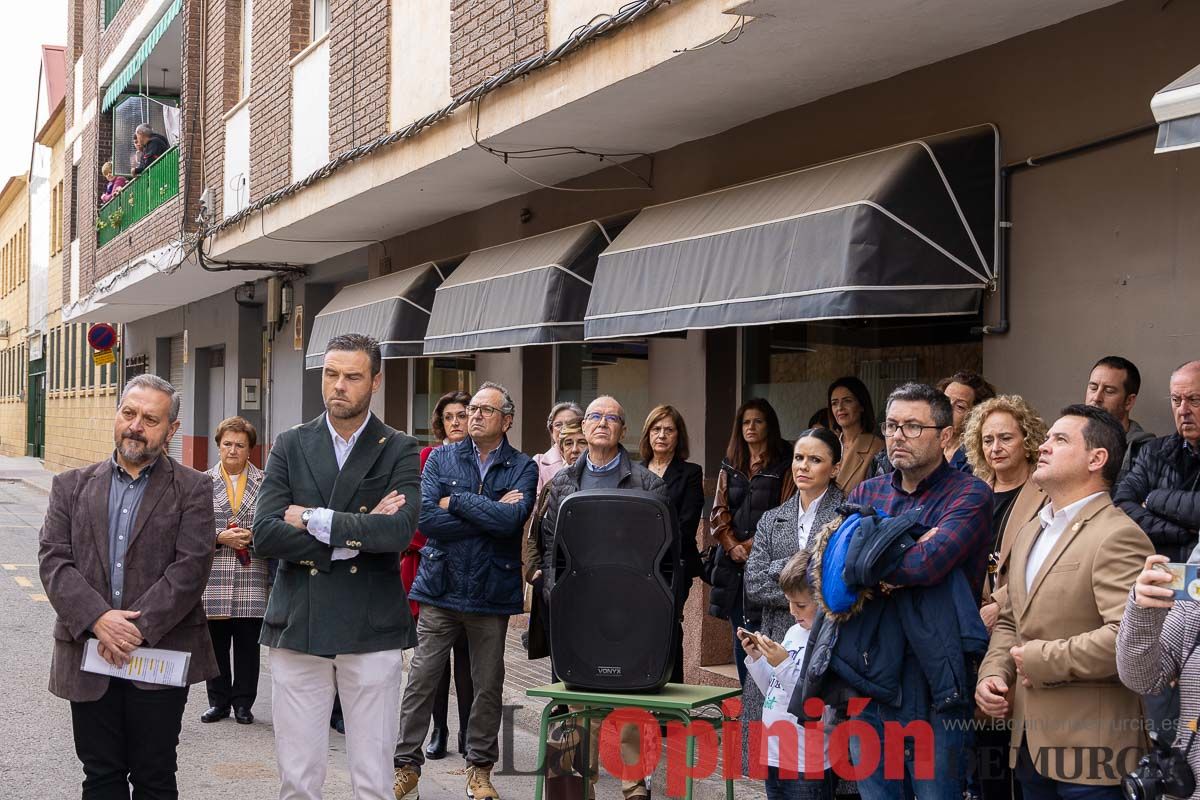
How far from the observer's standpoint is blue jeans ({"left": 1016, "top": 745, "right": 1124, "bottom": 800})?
14.1 ft

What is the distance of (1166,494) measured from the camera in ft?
16.8

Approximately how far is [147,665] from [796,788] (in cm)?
255

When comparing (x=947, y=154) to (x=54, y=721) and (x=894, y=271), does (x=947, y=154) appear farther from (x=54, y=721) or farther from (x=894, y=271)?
(x=54, y=721)

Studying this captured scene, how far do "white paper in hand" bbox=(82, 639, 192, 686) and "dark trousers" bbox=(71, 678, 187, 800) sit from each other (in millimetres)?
65

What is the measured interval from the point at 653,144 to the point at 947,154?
3.21 meters

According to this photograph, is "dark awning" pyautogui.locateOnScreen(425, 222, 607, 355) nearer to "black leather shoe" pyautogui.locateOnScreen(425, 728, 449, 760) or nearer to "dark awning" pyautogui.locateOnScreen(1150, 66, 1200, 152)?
"black leather shoe" pyautogui.locateOnScreen(425, 728, 449, 760)

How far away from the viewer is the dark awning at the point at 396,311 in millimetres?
13062

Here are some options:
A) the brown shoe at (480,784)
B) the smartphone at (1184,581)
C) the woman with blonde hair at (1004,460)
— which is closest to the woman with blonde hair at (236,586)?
the brown shoe at (480,784)

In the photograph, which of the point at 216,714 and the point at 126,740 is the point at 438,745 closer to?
the point at 216,714

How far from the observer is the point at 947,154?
7090 mm

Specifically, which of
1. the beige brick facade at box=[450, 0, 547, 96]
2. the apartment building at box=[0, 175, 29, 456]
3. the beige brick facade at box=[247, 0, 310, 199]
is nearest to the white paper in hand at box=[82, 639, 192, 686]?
the beige brick facade at box=[450, 0, 547, 96]

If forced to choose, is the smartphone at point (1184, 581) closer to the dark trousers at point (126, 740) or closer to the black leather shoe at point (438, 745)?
the dark trousers at point (126, 740)

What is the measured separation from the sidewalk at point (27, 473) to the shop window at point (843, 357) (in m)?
22.6

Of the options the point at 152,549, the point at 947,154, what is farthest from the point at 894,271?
the point at 152,549
